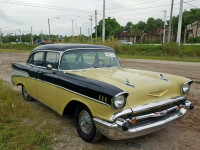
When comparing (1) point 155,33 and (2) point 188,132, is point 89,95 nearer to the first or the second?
(2) point 188,132

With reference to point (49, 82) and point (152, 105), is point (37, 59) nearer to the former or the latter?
point (49, 82)

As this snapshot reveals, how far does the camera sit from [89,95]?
2.86 metres

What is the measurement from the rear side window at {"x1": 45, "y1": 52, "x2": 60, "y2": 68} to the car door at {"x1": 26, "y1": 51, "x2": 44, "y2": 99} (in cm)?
29

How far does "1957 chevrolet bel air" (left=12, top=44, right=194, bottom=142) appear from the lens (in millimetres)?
2594

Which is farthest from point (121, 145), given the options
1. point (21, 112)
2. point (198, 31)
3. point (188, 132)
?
point (198, 31)

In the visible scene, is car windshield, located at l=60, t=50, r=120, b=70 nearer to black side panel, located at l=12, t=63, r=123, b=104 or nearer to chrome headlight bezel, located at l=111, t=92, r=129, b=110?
black side panel, located at l=12, t=63, r=123, b=104

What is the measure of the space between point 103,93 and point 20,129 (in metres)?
1.97

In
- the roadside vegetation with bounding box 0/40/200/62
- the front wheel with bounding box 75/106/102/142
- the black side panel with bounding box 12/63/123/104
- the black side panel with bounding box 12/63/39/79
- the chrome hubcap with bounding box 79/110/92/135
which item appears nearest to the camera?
the black side panel with bounding box 12/63/123/104

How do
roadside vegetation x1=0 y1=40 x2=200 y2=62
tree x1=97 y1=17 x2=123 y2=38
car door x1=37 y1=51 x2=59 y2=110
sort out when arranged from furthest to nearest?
tree x1=97 y1=17 x2=123 y2=38 < roadside vegetation x1=0 y1=40 x2=200 y2=62 < car door x1=37 y1=51 x2=59 y2=110

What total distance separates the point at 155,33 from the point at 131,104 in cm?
6694

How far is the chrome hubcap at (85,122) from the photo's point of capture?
3119 millimetres

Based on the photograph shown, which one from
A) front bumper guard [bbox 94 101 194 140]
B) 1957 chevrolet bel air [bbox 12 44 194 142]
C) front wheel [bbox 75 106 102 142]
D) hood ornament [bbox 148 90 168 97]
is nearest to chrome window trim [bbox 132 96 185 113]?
1957 chevrolet bel air [bbox 12 44 194 142]

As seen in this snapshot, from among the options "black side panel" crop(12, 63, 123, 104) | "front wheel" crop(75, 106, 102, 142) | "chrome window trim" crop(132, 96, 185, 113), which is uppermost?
"black side panel" crop(12, 63, 123, 104)

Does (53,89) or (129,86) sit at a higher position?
(129,86)
